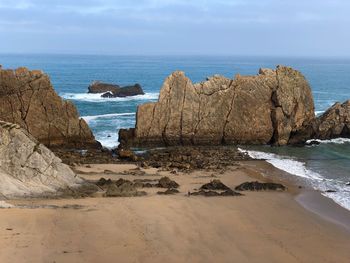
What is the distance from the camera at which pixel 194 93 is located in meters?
44.8

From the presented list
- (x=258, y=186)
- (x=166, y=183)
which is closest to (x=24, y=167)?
(x=166, y=183)

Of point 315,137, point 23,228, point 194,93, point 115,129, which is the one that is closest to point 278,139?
point 315,137

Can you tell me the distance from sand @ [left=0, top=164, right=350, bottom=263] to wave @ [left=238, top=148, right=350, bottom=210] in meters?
3.23

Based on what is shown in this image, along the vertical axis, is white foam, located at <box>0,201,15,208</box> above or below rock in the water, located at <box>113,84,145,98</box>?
above

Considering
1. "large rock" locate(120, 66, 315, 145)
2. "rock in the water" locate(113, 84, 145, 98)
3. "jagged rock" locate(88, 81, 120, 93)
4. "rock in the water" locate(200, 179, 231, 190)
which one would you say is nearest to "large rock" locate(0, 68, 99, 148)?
"large rock" locate(120, 66, 315, 145)

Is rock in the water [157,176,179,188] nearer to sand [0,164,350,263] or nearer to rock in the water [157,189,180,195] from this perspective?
rock in the water [157,189,180,195]

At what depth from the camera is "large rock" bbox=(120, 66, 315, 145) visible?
44.0 meters

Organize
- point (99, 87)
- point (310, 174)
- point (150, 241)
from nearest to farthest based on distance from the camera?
point (150, 241), point (310, 174), point (99, 87)

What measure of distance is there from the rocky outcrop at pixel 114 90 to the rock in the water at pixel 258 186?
50773 mm

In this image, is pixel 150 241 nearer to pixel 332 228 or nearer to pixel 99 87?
pixel 332 228

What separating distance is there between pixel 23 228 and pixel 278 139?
29624mm

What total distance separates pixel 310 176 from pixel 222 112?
1315cm

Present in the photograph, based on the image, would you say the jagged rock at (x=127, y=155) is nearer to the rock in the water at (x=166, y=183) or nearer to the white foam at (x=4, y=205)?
the rock in the water at (x=166, y=183)

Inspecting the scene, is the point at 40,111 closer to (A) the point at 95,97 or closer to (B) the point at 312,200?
(B) the point at 312,200
